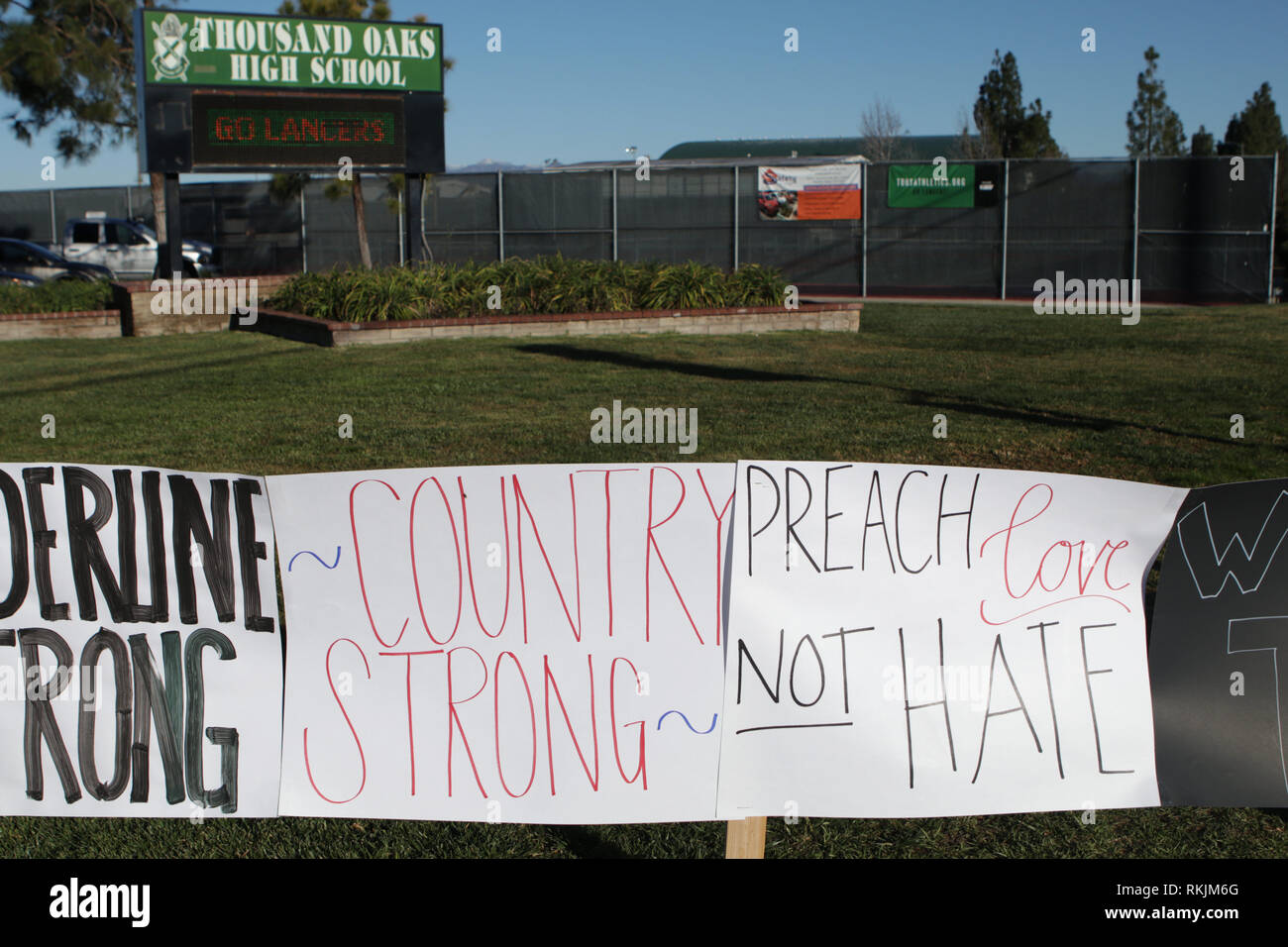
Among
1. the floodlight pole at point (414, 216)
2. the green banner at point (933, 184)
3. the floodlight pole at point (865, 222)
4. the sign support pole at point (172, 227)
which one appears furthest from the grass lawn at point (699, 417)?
the floodlight pole at point (865, 222)

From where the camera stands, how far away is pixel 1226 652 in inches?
112

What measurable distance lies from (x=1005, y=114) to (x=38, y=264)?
117 feet

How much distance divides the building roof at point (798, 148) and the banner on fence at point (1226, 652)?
52.4 metres

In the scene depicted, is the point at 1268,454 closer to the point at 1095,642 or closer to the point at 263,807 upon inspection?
the point at 1095,642

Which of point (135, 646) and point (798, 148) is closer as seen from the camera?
point (135, 646)

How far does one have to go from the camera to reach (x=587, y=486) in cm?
275

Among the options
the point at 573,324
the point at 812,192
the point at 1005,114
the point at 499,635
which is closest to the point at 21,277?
the point at 573,324

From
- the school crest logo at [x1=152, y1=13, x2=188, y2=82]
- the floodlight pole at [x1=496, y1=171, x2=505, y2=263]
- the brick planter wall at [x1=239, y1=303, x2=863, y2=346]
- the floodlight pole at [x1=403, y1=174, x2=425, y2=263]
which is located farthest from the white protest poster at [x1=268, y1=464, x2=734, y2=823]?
the floodlight pole at [x1=496, y1=171, x2=505, y2=263]

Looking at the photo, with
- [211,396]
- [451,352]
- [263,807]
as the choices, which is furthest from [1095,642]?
[451,352]

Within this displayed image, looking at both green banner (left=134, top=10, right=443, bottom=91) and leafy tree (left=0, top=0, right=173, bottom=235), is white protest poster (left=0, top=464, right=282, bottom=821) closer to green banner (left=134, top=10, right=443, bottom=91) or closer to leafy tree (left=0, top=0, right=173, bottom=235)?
green banner (left=134, top=10, right=443, bottom=91)

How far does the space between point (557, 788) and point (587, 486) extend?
690mm

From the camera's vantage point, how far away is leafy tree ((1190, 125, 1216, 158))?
152ft

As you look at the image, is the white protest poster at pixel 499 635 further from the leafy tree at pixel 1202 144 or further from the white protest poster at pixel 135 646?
the leafy tree at pixel 1202 144

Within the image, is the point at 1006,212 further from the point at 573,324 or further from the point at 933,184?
the point at 573,324
